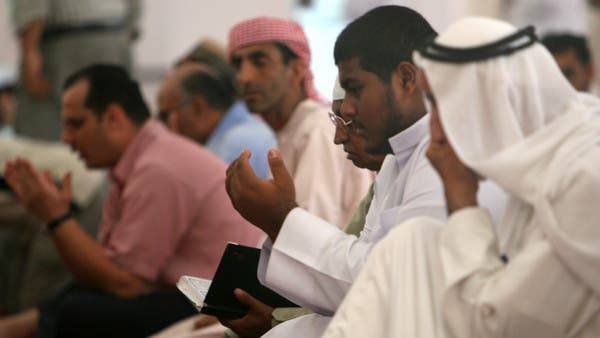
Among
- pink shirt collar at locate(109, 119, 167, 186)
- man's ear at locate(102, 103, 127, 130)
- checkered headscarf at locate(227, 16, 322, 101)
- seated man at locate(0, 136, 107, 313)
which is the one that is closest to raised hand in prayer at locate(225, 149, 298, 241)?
checkered headscarf at locate(227, 16, 322, 101)

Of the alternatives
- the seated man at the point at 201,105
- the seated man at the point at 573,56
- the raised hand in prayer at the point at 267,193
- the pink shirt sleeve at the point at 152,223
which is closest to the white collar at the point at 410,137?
the raised hand in prayer at the point at 267,193

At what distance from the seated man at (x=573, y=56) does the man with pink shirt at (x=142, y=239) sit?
1.77 m

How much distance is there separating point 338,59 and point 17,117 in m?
4.22

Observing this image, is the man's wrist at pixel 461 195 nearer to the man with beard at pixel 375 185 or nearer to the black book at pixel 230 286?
the man with beard at pixel 375 185

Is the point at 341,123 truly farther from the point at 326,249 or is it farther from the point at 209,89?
the point at 209,89

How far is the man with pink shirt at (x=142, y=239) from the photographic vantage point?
3.78 m

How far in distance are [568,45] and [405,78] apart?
2988 millimetres

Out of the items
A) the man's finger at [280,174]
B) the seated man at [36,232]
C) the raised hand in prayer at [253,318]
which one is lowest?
the seated man at [36,232]

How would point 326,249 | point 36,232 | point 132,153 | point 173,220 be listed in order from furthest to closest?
point 36,232, point 132,153, point 173,220, point 326,249

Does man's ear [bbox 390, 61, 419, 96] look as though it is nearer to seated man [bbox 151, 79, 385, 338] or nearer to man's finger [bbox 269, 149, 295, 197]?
seated man [bbox 151, 79, 385, 338]

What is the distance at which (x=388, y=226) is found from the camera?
7.27ft

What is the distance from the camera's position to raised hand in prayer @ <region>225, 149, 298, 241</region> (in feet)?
7.26

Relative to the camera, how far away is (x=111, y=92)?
13.7ft

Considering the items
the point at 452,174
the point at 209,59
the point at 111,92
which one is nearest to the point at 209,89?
the point at 209,59
